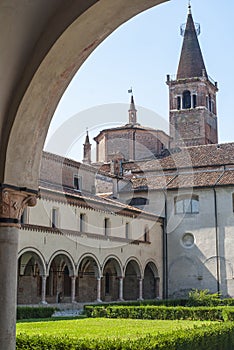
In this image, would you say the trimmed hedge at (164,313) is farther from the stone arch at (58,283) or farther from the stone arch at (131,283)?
the stone arch at (131,283)

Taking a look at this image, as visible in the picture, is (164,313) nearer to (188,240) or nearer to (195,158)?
(188,240)

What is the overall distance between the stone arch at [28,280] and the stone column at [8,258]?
23.7 m

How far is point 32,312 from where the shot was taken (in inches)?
940

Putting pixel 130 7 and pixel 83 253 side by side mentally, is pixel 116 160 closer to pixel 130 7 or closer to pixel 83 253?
pixel 83 253

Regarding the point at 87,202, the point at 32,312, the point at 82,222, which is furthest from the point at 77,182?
the point at 32,312

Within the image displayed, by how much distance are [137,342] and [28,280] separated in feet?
69.0

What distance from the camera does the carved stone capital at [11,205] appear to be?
5.28 meters

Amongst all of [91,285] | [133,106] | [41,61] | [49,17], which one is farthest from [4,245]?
[133,106]

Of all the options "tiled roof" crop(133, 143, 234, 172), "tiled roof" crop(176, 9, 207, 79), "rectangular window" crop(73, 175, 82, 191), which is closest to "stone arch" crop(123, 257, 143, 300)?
"rectangular window" crop(73, 175, 82, 191)

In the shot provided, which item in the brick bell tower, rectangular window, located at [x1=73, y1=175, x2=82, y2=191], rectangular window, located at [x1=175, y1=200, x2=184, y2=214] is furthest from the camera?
the brick bell tower

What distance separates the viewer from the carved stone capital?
528cm

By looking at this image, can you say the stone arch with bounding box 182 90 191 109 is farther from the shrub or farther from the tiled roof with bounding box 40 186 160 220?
the shrub

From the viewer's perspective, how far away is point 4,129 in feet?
17.4

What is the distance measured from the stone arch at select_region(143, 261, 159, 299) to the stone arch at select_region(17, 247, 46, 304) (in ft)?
32.5
